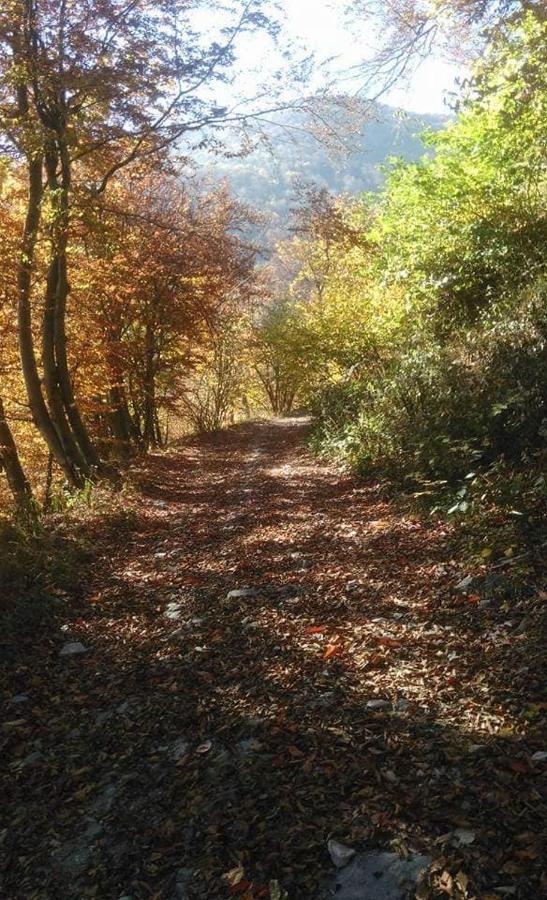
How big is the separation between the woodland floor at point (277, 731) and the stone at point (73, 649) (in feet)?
0.21

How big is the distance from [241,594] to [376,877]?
323 centimetres

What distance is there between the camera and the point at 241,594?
5422mm

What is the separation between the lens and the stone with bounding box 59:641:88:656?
15.2 ft

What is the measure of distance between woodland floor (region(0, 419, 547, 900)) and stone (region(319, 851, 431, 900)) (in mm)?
60

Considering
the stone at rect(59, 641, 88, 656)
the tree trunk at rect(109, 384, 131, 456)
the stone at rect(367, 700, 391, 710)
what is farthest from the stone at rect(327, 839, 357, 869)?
the tree trunk at rect(109, 384, 131, 456)

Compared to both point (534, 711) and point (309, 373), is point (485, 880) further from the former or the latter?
point (309, 373)

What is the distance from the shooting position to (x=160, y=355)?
20297 millimetres

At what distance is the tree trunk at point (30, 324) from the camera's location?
1009 centimetres

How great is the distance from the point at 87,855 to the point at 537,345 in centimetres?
661

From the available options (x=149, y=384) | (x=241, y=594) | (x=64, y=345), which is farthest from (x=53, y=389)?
(x=241, y=594)

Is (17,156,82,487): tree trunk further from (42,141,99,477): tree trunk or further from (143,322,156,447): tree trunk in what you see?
(143,322,156,447): tree trunk

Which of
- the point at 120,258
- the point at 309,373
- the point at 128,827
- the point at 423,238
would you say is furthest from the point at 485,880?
the point at 309,373

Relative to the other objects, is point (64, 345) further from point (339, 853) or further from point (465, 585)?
point (339, 853)

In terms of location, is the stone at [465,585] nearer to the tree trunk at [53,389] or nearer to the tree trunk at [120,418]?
the tree trunk at [53,389]
